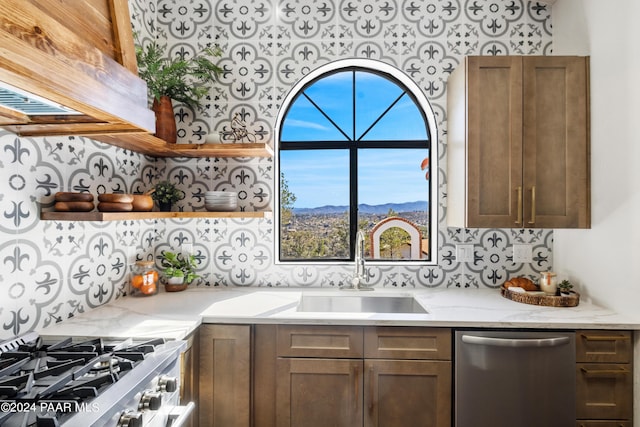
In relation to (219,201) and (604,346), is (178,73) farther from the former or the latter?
(604,346)

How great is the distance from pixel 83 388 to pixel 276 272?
1455 millimetres

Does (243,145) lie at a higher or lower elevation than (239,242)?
higher

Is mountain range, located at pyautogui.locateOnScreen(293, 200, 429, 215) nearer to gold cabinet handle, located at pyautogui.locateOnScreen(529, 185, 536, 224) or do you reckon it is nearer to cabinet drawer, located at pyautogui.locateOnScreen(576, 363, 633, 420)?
gold cabinet handle, located at pyautogui.locateOnScreen(529, 185, 536, 224)

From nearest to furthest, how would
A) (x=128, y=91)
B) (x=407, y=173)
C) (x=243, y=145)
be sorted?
(x=128, y=91), (x=243, y=145), (x=407, y=173)

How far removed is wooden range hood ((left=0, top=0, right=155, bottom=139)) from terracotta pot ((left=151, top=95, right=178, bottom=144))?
76cm

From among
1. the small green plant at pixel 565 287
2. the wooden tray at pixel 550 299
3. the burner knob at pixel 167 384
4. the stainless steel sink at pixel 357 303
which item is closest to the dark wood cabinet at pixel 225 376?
the burner knob at pixel 167 384

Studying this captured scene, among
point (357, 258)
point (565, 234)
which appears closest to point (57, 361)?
point (357, 258)

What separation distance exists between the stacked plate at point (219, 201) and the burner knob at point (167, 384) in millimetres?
1131

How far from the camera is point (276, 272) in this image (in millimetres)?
2387

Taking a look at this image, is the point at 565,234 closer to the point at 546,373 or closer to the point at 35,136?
the point at 546,373

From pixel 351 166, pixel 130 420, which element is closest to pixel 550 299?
pixel 351 166

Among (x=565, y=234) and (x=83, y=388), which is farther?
(x=565, y=234)

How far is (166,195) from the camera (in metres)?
2.23

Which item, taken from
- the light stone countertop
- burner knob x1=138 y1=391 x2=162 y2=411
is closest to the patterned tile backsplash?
the light stone countertop
